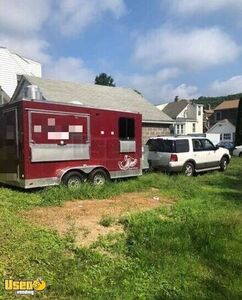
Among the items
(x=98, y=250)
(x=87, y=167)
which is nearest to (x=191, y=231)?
(x=98, y=250)

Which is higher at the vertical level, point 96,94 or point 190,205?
point 96,94

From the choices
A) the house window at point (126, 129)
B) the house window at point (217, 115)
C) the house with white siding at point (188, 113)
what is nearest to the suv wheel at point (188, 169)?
the house window at point (126, 129)

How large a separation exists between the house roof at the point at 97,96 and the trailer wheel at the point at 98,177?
10.8 meters

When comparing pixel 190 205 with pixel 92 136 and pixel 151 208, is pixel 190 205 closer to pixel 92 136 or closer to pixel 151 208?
pixel 151 208

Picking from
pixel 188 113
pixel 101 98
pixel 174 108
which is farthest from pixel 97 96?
pixel 174 108

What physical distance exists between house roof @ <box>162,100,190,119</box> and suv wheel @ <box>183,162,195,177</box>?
140ft

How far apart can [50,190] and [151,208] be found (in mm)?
2883

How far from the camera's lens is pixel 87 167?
477 inches

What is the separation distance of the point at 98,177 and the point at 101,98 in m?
14.3

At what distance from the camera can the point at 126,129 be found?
13.6m

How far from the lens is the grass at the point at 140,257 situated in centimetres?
502

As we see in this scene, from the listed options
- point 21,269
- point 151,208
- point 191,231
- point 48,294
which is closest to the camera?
point 48,294

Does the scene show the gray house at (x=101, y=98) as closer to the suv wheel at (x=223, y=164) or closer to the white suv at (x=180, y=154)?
the suv wheel at (x=223, y=164)

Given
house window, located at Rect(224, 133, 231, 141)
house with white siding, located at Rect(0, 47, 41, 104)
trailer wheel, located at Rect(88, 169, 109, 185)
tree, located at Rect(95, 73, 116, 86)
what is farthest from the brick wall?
tree, located at Rect(95, 73, 116, 86)
